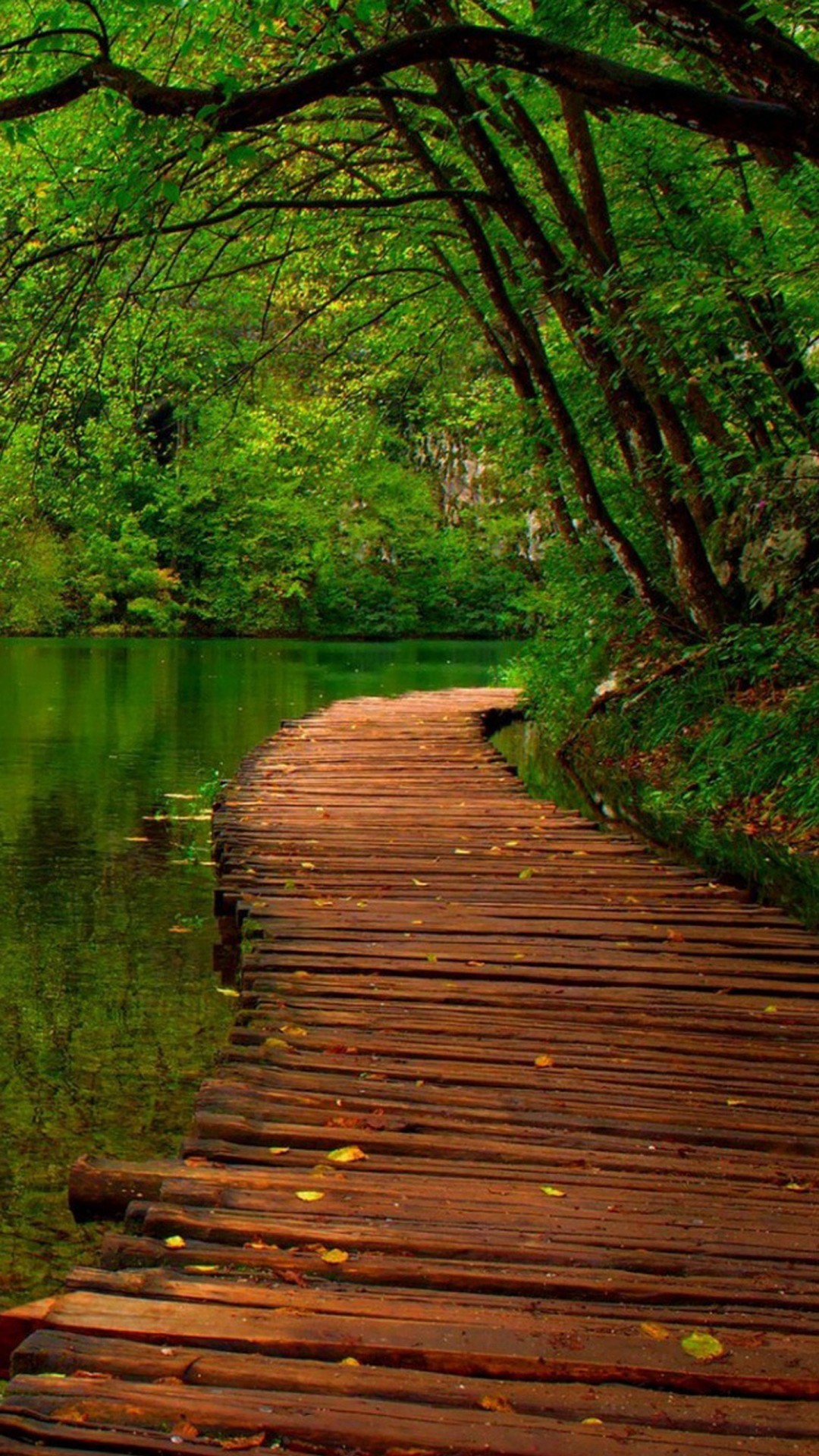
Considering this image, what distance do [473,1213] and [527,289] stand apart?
963 centimetres

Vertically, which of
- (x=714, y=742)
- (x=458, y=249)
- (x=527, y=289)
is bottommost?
(x=714, y=742)

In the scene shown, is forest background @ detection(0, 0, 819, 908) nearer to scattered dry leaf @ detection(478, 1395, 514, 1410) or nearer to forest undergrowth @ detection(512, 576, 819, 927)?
forest undergrowth @ detection(512, 576, 819, 927)

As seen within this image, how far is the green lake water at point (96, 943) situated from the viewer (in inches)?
195

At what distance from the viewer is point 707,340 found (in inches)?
411

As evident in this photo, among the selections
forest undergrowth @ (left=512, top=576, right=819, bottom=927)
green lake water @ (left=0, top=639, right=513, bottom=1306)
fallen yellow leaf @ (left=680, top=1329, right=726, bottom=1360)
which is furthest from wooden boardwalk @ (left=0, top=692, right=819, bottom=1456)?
forest undergrowth @ (left=512, top=576, right=819, bottom=927)

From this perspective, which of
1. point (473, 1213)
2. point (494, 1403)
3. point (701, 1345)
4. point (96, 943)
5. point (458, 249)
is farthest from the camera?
point (458, 249)

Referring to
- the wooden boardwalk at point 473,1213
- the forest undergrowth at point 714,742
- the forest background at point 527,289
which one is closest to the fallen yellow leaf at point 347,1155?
the wooden boardwalk at point 473,1213

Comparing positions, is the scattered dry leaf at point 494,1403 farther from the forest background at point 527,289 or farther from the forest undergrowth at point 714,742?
the forest undergrowth at point 714,742

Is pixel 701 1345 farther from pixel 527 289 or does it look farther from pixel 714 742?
pixel 527 289

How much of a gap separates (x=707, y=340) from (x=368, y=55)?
653 centimetres

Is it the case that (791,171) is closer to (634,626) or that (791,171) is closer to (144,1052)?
(634,626)

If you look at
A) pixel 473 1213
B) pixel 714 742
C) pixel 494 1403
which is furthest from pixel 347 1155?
pixel 714 742

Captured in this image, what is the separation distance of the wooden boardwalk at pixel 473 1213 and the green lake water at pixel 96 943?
1.81ft

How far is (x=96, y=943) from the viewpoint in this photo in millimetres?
7898
